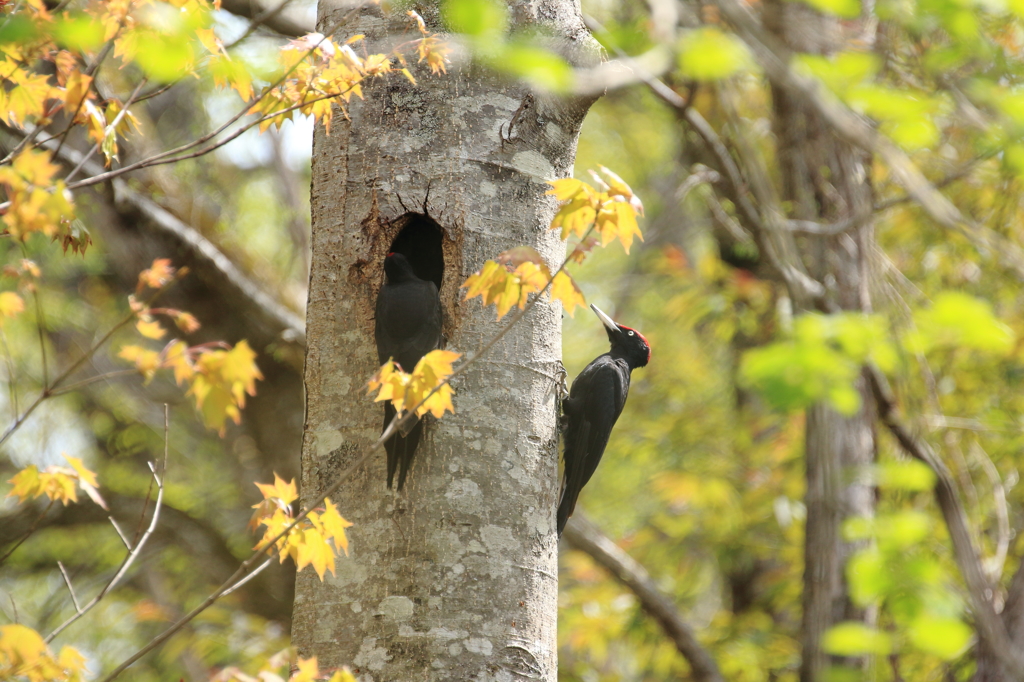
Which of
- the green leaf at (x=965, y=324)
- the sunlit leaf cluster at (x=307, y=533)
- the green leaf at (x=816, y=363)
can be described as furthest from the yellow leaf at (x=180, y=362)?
the green leaf at (x=965, y=324)

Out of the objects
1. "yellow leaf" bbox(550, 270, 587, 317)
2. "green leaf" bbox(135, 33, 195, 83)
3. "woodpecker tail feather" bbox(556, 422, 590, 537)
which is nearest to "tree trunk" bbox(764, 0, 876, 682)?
"woodpecker tail feather" bbox(556, 422, 590, 537)

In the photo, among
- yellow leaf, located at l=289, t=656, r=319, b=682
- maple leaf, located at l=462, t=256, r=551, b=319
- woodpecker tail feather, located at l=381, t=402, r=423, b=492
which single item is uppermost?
maple leaf, located at l=462, t=256, r=551, b=319

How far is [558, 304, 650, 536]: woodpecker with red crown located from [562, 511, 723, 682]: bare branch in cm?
145

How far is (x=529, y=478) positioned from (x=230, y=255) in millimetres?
3971

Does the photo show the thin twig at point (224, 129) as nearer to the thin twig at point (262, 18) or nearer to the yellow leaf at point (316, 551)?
the thin twig at point (262, 18)

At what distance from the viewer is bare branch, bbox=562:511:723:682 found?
5355 mm

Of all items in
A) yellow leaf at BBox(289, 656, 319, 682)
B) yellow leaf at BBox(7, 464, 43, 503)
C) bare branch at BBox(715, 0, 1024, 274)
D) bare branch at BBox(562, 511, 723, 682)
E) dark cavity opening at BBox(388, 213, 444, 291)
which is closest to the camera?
bare branch at BBox(715, 0, 1024, 274)

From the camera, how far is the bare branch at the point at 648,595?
17.6 feet

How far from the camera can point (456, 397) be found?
259 cm

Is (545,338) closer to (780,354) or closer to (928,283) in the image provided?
(780,354)

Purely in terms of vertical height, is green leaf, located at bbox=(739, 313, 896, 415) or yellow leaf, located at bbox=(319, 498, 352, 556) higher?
green leaf, located at bbox=(739, 313, 896, 415)

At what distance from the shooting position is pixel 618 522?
32.8 feet

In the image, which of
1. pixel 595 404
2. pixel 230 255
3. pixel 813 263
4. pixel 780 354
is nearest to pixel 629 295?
pixel 813 263

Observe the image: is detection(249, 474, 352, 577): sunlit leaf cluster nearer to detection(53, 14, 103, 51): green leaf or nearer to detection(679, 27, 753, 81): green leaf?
detection(53, 14, 103, 51): green leaf
